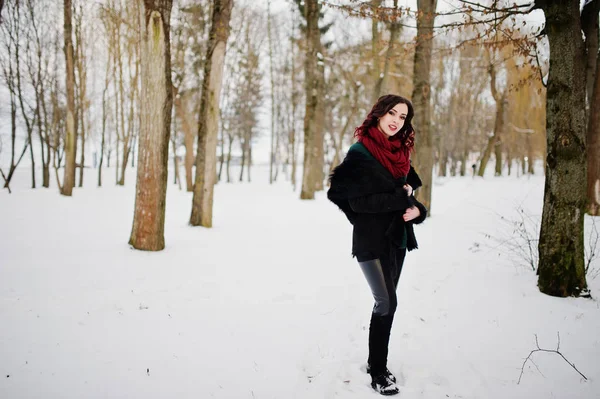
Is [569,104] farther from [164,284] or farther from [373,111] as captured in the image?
[164,284]

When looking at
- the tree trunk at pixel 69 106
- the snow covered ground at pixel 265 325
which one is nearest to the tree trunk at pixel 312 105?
the snow covered ground at pixel 265 325

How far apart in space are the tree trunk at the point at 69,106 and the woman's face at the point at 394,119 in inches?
575

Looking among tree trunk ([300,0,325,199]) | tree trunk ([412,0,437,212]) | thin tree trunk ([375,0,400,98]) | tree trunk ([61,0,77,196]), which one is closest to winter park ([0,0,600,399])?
tree trunk ([412,0,437,212])

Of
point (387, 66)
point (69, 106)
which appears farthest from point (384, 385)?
point (69, 106)

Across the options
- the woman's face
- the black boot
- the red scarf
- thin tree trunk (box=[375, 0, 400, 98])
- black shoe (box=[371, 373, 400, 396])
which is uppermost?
thin tree trunk (box=[375, 0, 400, 98])

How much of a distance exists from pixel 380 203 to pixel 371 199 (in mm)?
64

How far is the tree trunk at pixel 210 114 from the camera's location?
7039mm

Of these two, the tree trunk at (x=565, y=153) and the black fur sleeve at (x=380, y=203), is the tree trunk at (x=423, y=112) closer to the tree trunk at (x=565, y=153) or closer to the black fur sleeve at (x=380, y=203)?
the tree trunk at (x=565, y=153)

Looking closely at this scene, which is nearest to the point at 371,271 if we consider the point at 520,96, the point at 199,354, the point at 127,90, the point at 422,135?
the point at 199,354

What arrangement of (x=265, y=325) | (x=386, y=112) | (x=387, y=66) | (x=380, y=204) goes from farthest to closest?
(x=387, y=66), (x=265, y=325), (x=386, y=112), (x=380, y=204)

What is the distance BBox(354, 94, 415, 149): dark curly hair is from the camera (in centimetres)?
232

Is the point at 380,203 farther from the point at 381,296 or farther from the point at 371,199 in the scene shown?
the point at 381,296

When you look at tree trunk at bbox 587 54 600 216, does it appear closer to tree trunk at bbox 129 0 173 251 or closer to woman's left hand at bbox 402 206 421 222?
woman's left hand at bbox 402 206 421 222

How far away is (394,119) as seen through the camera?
2318mm
